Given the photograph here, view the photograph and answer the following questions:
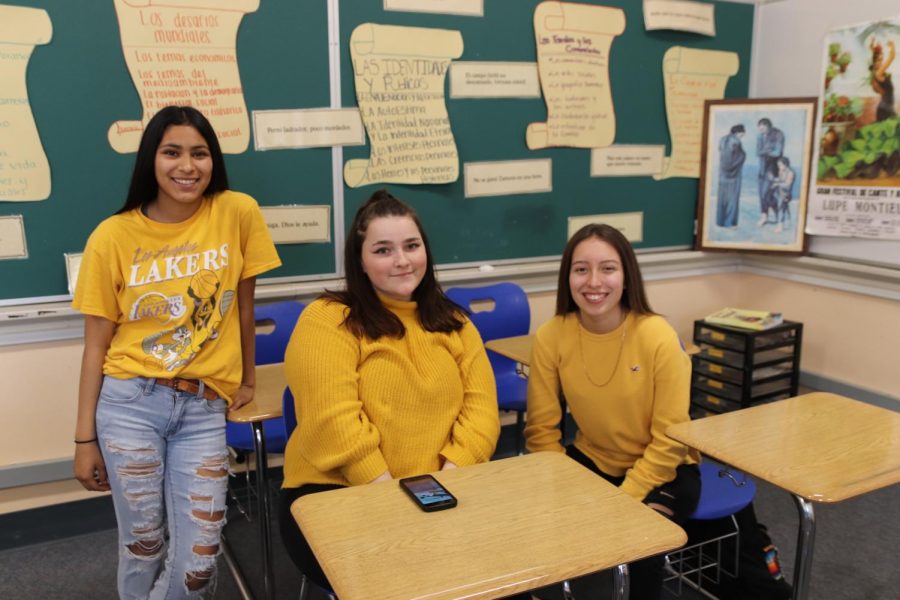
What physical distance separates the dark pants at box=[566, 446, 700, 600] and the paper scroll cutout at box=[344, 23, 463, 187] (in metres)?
1.69

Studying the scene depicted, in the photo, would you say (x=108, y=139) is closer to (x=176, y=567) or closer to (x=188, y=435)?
(x=188, y=435)

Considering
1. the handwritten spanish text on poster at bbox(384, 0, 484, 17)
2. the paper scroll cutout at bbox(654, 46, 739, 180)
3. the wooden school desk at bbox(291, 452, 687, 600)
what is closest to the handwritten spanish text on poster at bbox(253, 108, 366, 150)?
the handwritten spanish text on poster at bbox(384, 0, 484, 17)

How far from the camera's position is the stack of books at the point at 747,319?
3.42 m

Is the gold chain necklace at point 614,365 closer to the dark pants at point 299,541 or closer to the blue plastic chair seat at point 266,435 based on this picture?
the dark pants at point 299,541

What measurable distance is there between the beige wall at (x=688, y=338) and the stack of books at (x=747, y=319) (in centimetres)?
30

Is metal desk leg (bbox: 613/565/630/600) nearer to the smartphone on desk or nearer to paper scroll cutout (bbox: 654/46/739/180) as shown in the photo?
the smartphone on desk

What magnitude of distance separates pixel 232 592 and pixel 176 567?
2.26ft

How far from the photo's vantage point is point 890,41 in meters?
3.16

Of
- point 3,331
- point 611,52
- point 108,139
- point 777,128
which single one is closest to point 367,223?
point 108,139

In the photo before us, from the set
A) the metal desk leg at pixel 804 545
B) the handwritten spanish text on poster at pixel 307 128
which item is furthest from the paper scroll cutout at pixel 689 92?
the metal desk leg at pixel 804 545

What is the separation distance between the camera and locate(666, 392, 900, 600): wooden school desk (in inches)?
60.4

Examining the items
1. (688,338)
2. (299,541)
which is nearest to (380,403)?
(299,541)

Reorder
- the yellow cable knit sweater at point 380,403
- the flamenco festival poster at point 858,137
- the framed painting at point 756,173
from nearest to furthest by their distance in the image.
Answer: the yellow cable knit sweater at point 380,403 < the flamenco festival poster at point 858,137 < the framed painting at point 756,173

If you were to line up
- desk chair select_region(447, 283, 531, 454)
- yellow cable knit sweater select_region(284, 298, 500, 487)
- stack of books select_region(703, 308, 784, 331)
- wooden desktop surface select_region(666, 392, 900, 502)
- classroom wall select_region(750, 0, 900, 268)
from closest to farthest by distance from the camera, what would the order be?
wooden desktop surface select_region(666, 392, 900, 502) → yellow cable knit sweater select_region(284, 298, 500, 487) → desk chair select_region(447, 283, 531, 454) → classroom wall select_region(750, 0, 900, 268) → stack of books select_region(703, 308, 784, 331)
